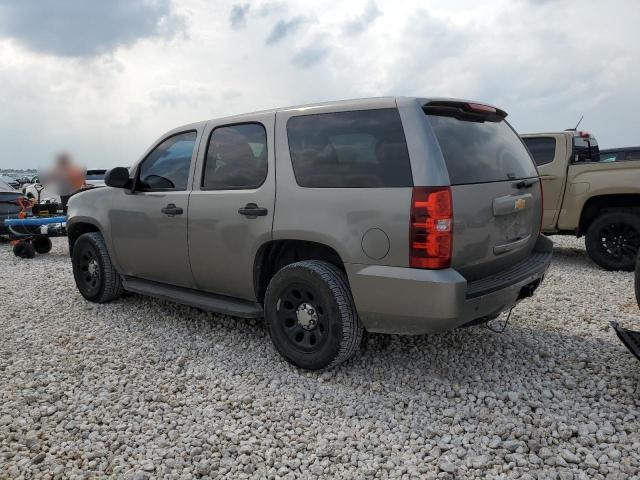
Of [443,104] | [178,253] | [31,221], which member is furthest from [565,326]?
[31,221]

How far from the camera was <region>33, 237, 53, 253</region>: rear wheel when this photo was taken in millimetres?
9125

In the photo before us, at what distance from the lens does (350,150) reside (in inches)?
129

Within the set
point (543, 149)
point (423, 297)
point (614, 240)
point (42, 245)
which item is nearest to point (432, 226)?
point (423, 297)

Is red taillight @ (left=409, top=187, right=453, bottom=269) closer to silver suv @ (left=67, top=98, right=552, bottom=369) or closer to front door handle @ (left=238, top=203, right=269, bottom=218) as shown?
silver suv @ (left=67, top=98, right=552, bottom=369)

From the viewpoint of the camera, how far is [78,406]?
3.19 meters

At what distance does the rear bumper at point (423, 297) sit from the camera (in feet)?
9.40

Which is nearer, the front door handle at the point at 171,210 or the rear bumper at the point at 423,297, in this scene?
the rear bumper at the point at 423,297

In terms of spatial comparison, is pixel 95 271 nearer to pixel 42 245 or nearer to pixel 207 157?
pixel 207 157

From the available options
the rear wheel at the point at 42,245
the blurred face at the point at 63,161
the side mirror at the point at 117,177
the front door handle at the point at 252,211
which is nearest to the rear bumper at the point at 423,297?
the front door handle at the point at 252,211

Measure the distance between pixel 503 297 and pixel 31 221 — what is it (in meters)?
8.35

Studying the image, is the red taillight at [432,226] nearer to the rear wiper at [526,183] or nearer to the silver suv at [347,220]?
the silver suv at [347,220]

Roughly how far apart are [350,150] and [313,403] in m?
1.63

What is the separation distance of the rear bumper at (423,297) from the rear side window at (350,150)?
1.81 ft

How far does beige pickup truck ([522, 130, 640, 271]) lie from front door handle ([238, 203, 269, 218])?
17.1 ft
